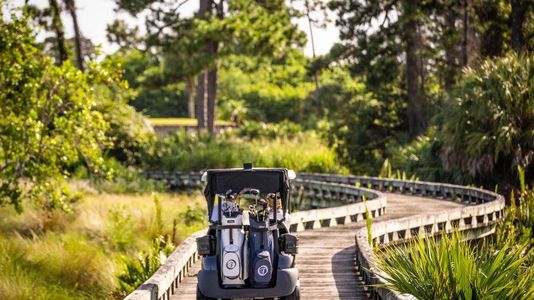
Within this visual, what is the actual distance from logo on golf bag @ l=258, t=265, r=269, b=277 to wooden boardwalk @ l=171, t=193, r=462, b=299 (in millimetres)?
2652

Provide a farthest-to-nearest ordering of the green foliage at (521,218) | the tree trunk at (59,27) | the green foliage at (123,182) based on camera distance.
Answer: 1. the tree trunk at (59,27)
2. the green foliage at (123,182)
3. the green foliage at (521,218)

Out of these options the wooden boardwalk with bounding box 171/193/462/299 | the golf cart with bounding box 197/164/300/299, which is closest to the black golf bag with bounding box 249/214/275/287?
the golf cart with bounding box 197/164/300/299

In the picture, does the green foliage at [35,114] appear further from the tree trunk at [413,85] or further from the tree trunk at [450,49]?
the tree trunk at [413,85]

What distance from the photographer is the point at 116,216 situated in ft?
71.0

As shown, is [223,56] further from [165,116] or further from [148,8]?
[165,116]

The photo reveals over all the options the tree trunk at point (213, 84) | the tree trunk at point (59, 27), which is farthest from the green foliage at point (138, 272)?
the tree trunk at point (213, 84)

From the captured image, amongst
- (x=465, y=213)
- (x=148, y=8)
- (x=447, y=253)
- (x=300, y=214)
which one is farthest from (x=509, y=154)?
(x=148, y=8)

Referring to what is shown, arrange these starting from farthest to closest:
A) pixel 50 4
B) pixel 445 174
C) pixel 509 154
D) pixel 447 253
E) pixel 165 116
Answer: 1. pixel 165 116
2. pixel 50 4
3. pixel 445 174
4. pixel 509 154
5. pixel 447 253

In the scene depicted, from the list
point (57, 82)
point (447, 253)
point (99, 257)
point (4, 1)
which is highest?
point (4, 1)

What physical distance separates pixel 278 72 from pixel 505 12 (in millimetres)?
83956

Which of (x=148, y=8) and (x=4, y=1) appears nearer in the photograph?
(x=4, y=1)

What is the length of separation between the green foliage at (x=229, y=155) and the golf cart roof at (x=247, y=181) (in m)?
29.1

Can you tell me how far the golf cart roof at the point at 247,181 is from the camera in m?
10.6

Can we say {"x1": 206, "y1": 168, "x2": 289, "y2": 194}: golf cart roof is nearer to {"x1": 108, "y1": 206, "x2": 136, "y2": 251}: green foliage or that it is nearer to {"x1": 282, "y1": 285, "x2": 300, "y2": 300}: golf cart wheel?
{"x1": 282, "y1": 285, "x2": 300, "y2": 300}: golf cart wheel
